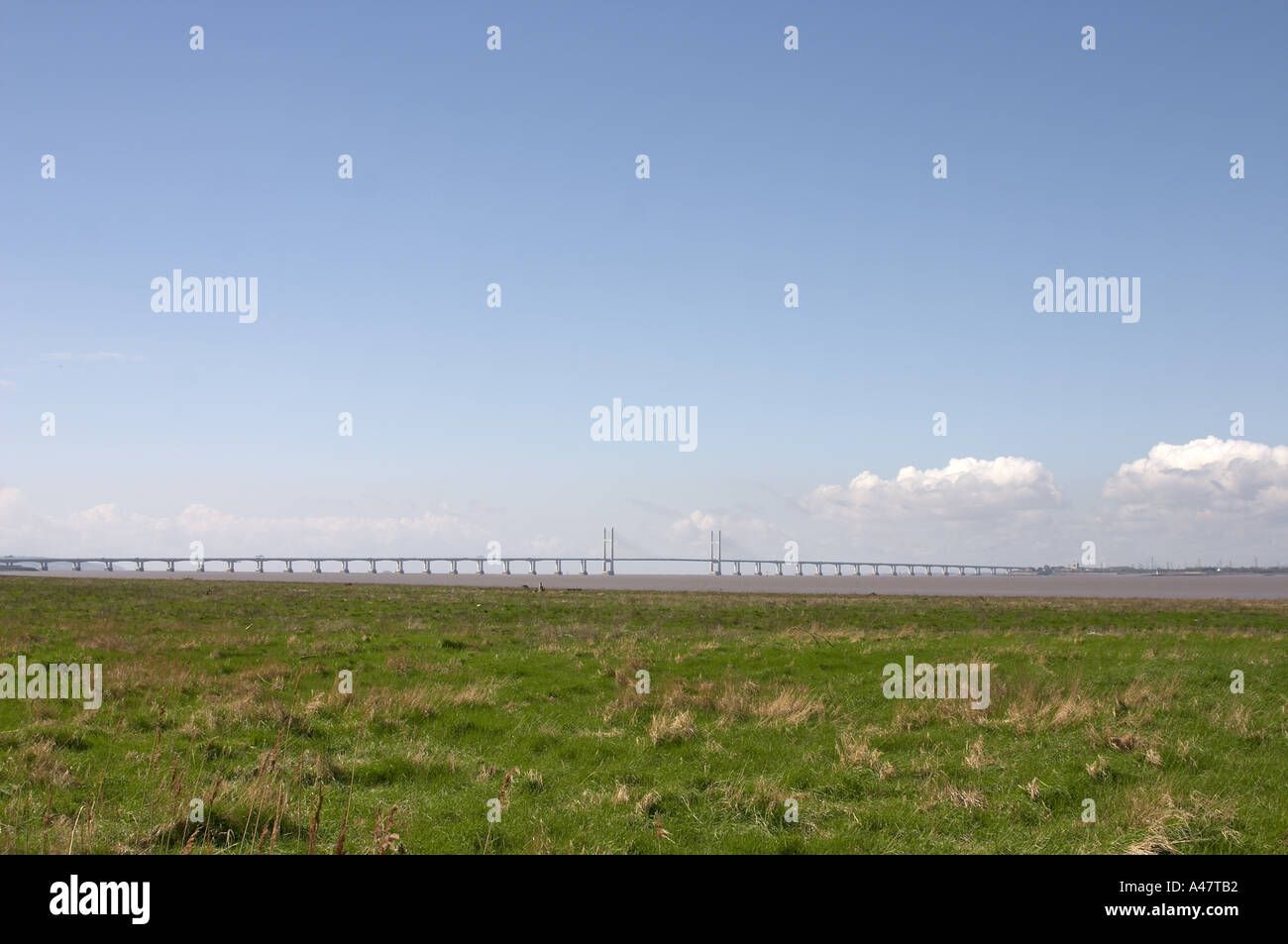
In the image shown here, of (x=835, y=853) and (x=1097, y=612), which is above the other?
(x=835, y=853)

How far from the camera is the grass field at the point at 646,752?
9.31 meters

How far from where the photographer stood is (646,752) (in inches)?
521

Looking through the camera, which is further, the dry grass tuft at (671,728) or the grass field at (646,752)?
the dry grass tuft at (671,728)

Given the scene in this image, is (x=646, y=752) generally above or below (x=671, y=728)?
below

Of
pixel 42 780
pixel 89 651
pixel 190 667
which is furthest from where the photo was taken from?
pixel 89 651

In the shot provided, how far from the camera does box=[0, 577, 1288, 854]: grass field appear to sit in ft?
30.6

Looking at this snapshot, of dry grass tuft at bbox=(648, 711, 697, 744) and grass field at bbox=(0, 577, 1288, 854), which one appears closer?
grass field at bbox=(0, 577, 1288, 854)

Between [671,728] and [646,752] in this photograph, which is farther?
[671,728]

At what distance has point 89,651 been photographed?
2386 cm
